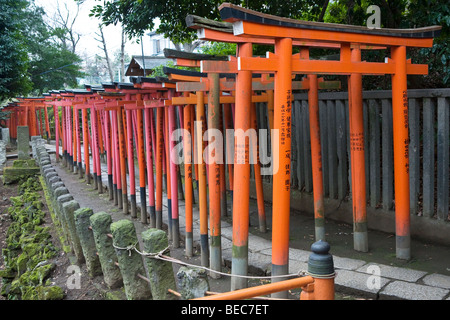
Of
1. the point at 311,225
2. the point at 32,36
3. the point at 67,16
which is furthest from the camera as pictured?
the point at 67,16

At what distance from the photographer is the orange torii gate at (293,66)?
170 inches

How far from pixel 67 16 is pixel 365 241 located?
4018cm

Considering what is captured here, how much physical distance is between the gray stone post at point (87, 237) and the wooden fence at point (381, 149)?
4.04 metres

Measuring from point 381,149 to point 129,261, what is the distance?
4.39 metres

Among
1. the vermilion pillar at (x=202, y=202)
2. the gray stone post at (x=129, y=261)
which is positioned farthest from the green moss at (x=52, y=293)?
the vermilion pillar at (x=202, y=202)

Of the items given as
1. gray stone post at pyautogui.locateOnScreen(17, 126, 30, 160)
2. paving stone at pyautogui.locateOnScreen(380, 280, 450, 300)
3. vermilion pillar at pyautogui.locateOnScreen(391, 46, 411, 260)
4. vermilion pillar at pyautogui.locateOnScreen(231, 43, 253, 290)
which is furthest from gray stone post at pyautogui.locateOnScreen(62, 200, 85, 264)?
gray stone post at pyautogui.locateOnScreen(17, 126, 30, 160)

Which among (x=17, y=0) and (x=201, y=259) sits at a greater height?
(x=17, y=0)

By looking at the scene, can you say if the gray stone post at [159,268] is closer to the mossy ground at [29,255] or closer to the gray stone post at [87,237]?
the gray stone post at [87,237]

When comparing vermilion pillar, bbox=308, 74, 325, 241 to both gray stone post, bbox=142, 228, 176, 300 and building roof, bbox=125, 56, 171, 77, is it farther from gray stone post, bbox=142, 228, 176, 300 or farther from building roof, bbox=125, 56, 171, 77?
building roof, bbox=125, 56, 171, 77

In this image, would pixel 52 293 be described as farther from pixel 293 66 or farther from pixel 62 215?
pixel 293 66

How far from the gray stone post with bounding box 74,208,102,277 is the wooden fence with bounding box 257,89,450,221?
404 cm

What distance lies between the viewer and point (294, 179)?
29.0 ft

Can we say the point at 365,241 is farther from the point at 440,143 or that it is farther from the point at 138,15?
the point at 138,15
